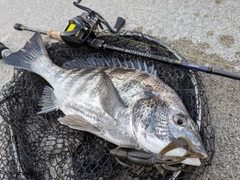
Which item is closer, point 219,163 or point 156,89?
point 156,89

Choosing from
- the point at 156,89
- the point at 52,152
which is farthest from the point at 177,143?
the point at 52,152

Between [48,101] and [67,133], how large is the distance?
318 mm

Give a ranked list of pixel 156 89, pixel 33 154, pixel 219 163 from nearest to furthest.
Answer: pixel 156 89, pixel 219 163, pixel 33 154

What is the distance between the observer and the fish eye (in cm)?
169

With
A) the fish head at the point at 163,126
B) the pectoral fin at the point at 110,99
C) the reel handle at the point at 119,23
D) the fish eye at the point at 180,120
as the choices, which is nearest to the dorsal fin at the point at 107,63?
the pectoral fin at the point at 110,99

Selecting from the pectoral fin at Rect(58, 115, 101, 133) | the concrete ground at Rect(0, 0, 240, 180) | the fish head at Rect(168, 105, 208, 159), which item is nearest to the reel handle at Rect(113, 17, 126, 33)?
the concrete ground at Rect(0, 0, 240, 180)

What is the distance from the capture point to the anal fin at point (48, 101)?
227 cm

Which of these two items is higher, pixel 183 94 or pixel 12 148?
pixel 183 94

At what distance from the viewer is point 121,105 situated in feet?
6.10

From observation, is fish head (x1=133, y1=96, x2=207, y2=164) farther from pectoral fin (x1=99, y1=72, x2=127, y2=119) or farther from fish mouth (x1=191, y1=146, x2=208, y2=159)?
pectoral fin (x1=99, y1=72, x2=127, y2=119)

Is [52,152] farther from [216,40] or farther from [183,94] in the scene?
[216,40]

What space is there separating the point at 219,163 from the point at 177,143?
2.21ft

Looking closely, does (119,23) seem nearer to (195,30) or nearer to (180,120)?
(195,30)

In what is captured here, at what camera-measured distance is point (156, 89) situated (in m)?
1.88
